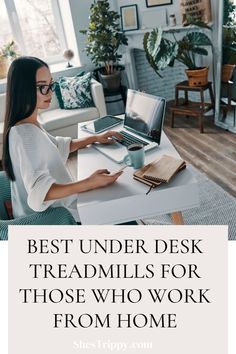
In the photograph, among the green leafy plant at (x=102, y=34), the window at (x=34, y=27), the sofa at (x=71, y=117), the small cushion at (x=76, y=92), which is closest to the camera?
the sofa at (x=71, y=117)

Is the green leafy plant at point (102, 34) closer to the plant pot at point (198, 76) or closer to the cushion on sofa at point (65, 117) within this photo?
the cushion on sofa at point (65, 117)

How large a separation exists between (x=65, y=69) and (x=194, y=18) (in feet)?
5.55

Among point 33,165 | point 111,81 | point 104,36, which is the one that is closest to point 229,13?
point 104,36

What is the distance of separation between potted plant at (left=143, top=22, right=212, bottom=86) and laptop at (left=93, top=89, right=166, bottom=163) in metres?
1.83

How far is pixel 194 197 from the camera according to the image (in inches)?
51.9

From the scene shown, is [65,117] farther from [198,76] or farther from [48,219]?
[48,219]

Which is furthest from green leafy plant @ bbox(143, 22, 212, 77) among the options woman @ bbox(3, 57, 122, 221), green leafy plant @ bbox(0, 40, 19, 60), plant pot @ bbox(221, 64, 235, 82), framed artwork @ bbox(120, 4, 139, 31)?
woman @ bbox(3, 57, 122, 221)

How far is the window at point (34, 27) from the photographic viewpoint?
4188 millimetres

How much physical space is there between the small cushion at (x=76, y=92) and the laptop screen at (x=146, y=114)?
185 centimetres

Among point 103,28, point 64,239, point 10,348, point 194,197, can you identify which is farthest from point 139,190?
point 103,28

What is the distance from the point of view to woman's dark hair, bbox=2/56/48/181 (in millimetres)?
1245

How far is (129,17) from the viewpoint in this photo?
4.12 meters

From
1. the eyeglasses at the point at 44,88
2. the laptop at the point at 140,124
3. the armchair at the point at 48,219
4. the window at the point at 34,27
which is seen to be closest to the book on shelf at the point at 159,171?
the laptop at the point at 140,124

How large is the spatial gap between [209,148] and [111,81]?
158 cm
